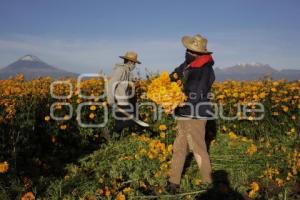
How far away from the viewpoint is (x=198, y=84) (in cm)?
495

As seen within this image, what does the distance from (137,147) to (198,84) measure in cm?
232

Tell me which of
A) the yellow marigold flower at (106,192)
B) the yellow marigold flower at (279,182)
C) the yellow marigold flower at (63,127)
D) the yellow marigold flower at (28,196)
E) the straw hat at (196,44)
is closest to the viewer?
the yellow marigold flower at (28,196)

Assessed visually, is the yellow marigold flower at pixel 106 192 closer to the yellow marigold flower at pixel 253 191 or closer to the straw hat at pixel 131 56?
the yellow marigold flower at pixel 253 191

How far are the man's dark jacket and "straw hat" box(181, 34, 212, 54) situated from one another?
0.11 m

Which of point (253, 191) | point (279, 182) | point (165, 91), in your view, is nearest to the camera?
point (165, 91)

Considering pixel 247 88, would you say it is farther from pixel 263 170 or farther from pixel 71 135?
pixel 71 135

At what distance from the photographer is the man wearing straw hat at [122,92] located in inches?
288

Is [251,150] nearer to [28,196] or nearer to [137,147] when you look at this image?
[137,147]

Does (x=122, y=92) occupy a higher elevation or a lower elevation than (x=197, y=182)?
higher

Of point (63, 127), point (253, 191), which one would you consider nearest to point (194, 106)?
point (253, 191)

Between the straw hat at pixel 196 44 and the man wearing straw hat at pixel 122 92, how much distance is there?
234cm

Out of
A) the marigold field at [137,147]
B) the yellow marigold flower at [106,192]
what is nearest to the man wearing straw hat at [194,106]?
the marigold field at [137,147]

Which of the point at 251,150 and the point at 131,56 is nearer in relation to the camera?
the point at 251,150

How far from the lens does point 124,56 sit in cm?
760
